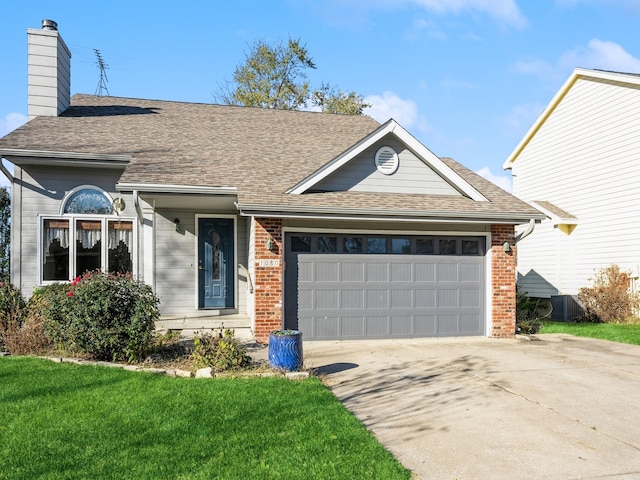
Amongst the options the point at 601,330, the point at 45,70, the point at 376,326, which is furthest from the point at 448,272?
the point at 45,70

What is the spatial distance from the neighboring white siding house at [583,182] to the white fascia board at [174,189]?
36.5ft

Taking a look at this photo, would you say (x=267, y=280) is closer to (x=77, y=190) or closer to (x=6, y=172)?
(x=77, y=190)

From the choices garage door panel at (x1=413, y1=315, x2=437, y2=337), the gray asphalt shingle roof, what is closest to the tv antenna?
the gray asphalt shingle roof

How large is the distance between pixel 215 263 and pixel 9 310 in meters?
4.59

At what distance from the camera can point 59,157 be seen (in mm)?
11570

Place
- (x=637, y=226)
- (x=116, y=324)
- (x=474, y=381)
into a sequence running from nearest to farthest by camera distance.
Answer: (x=474, y=381)
(x=116, y=324)
(x=637, y=226)

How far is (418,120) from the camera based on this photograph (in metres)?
35.5

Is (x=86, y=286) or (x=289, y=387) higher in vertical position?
(x=86, y=286)


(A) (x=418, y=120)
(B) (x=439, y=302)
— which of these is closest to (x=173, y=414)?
(B) (x=439, y=302)

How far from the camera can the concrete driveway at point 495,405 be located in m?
4.61

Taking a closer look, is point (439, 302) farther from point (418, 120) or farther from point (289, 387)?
point (418, 120)

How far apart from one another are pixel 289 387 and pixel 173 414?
5.26 feet

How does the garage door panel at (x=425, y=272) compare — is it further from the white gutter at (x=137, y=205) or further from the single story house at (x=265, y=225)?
the white gutter at (x=137, y=205)

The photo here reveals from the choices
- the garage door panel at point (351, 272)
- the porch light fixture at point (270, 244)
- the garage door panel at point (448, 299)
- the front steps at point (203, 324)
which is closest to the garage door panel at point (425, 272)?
the garage door panel at point (448, 299)
